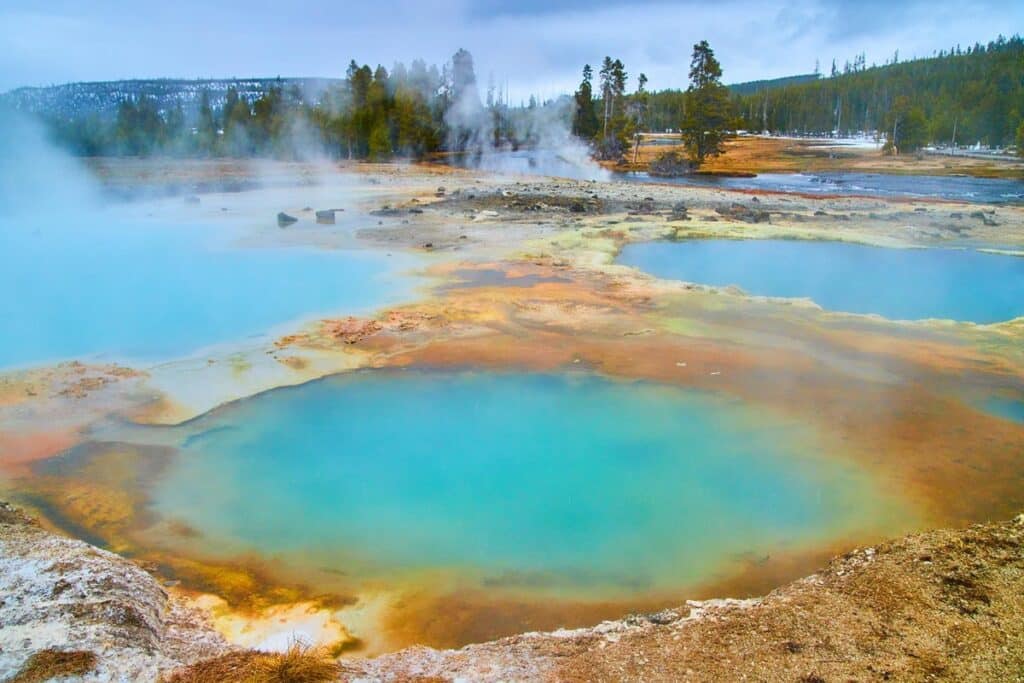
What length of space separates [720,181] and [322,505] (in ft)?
99.8

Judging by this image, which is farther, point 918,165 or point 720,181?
point 918,165

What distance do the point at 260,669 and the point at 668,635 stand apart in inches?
73.2

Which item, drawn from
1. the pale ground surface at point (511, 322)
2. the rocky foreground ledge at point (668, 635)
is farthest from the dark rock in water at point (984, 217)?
the rocky foreground ledge at point (668, 635)

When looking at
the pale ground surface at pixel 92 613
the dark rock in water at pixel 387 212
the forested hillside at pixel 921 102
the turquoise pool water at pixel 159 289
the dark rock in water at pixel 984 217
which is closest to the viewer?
the pale ground surface at pixel 92 613

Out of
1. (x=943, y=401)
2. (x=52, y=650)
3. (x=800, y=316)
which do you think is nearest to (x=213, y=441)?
(x=52, y=650)

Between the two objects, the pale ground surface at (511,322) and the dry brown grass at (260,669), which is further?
the pale ground surface at (511,322)

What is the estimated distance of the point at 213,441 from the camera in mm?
6133

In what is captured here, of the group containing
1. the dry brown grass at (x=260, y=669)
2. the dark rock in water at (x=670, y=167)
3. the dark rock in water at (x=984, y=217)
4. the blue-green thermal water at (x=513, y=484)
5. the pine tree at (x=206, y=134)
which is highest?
the pine tree at (x=206, y=134)

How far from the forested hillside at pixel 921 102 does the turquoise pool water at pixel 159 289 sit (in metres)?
33.9

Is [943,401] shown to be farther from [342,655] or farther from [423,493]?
[342,655]

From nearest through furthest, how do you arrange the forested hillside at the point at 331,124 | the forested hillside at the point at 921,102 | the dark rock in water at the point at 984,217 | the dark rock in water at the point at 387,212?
the dark rock in water at the point at 984,217 < the dark rock in water at the point at 387,212 < the forested hillside at the point at 331,124 < the forested hillside at the point at 921,102

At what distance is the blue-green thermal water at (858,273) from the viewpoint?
10828mm

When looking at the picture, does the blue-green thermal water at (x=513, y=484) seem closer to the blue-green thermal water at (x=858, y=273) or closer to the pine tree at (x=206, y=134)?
the blue-green thermal water at (x=858, y=273)

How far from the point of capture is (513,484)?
18.1ft
